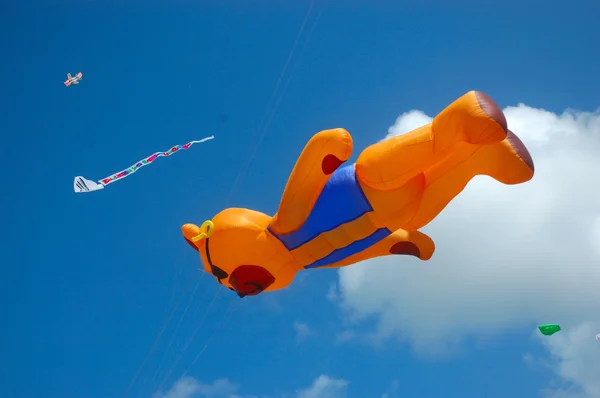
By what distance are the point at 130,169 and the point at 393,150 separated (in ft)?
24.1

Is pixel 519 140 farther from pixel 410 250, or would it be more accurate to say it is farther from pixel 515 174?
pixel 410 250

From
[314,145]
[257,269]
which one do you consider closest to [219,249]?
[257,269]

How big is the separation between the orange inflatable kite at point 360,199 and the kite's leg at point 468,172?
2 cm

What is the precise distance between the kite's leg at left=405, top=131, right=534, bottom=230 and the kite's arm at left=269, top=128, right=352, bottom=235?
1488 mm

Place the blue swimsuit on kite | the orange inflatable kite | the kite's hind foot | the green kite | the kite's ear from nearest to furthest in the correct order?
1. the kite's hind foot
2. the orange inflatable kite
3. the blue swimsuit on kite
4. the kite's ear
5. the green kite

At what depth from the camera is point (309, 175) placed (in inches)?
434

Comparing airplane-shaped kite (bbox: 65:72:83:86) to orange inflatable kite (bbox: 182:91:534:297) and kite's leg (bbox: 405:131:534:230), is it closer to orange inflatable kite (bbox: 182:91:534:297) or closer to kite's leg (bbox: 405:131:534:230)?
orange inflatable kite (bbox: 182:91:534:297)

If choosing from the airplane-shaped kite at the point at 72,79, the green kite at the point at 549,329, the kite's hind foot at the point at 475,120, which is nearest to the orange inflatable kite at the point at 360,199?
the kite's hind foot at the point at 475,120

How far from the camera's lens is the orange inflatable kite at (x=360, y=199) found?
10.0 metres

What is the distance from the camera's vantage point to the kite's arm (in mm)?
10688

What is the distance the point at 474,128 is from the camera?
944 cm

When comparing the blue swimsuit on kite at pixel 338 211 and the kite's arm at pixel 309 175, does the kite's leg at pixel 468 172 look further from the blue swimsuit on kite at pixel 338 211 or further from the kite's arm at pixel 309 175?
the kite's arm at pixel 309 175

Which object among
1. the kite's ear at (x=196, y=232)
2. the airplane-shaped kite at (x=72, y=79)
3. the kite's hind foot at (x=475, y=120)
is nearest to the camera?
the kite's hind foot at (x=475, y=120)

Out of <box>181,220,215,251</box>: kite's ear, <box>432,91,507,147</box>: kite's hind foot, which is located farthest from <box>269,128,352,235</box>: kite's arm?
<box>432,91,507,147</box>: kite's hind foot
